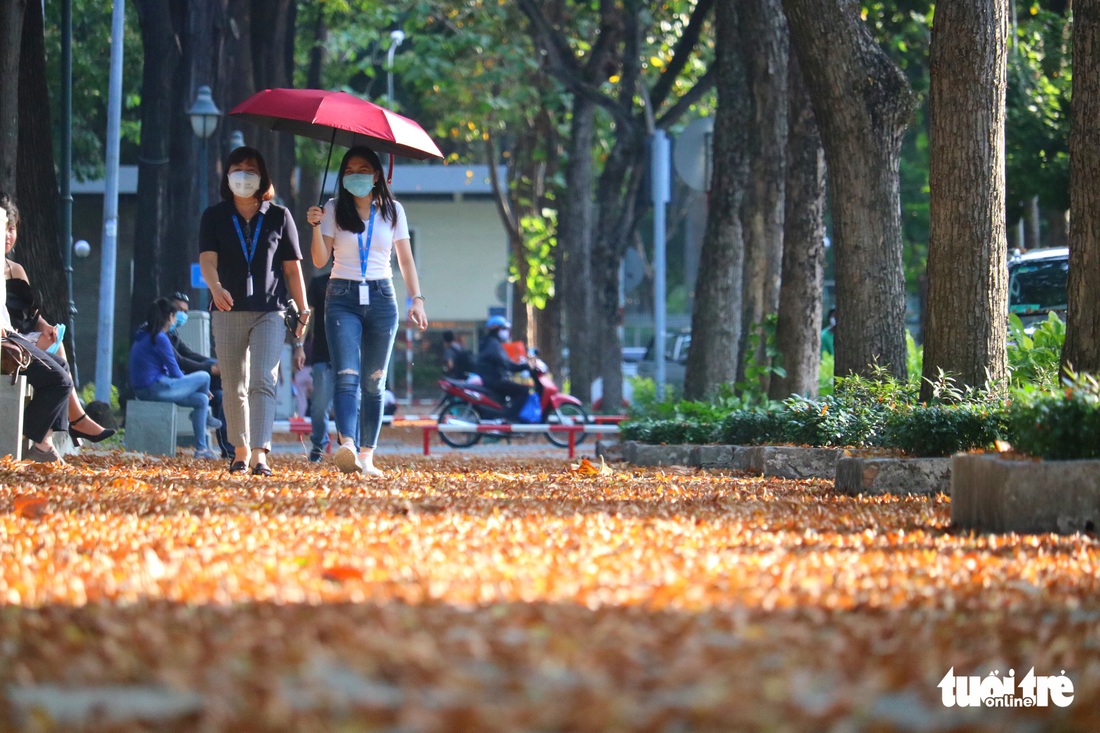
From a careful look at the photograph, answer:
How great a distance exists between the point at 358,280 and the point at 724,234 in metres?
A: 9.26

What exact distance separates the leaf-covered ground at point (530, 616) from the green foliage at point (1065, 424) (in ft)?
1.40

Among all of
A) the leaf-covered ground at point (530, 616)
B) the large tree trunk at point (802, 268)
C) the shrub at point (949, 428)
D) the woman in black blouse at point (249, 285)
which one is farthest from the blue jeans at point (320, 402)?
the leaf-covered ground at point (530, 616)

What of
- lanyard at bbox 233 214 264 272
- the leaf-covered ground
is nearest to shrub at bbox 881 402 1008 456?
the leaf-covered ground

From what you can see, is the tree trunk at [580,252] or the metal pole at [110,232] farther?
the tree trunk at [580,252]

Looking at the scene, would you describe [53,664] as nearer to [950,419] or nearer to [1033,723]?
[1033,723]

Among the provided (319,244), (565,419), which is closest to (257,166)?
(319,244)

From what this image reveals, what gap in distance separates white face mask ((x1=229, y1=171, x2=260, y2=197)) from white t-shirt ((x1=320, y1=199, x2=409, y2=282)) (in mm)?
456

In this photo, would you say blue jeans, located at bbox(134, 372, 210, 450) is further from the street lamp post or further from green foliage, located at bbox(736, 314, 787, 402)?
the street lamp post

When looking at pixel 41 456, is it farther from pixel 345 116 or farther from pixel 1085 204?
pixel 1085 204

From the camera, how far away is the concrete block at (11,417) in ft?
33.7

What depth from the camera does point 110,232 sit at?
66.0 feet

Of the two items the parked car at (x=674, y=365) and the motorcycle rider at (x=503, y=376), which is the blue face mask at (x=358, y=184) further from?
the parked car at (x=674, y=365)

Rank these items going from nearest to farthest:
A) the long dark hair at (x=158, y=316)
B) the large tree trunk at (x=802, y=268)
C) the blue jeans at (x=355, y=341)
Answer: the blue jeans at (x=355, y=341) → the long dark hair at (x=158, y=316) → the large tree trunk at (x=802, y=268)

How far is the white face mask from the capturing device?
9.65 m
